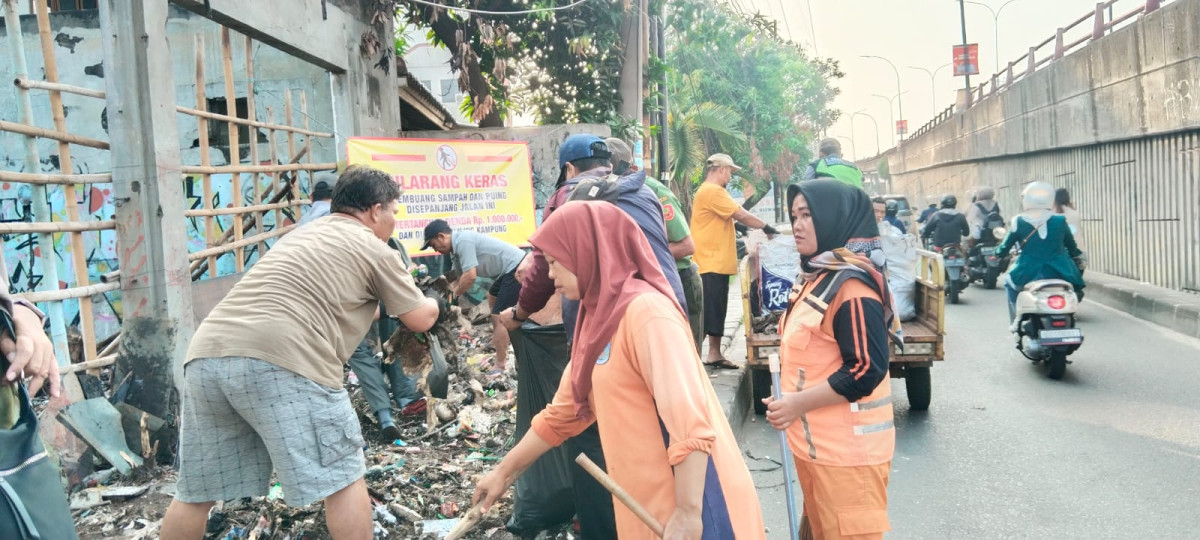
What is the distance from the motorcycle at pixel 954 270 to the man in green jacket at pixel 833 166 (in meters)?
5.31

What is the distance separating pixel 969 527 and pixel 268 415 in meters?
3.32

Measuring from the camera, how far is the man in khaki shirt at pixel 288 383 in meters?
3.17

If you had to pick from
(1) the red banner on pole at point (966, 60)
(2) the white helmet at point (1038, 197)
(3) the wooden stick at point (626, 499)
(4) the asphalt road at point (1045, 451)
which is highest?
(1) the red banner on pole at point (966, 60)

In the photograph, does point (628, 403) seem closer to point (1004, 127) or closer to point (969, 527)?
point (969, 527)

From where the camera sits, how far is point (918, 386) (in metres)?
6.59

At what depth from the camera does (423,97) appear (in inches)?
527

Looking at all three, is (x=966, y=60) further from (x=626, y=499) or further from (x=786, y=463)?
(x=626, y=499)

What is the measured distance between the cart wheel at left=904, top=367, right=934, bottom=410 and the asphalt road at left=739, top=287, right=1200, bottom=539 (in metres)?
0.09

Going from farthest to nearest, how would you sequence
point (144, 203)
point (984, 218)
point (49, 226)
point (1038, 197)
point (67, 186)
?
1. point (984, 218)
2. point (1038, 197)
3. point (144, 203)
4. point (67, 186)
5. point (49, 226)

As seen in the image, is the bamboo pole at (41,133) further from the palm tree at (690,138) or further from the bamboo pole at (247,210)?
the palm tree at (690,138)

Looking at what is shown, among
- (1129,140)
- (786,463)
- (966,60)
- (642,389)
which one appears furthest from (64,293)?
(966,60)

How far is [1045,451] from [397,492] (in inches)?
157

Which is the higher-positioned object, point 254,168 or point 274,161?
point 274,161

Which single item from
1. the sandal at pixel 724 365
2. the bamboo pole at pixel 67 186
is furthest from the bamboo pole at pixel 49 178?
the sandal at pixel 724 365
